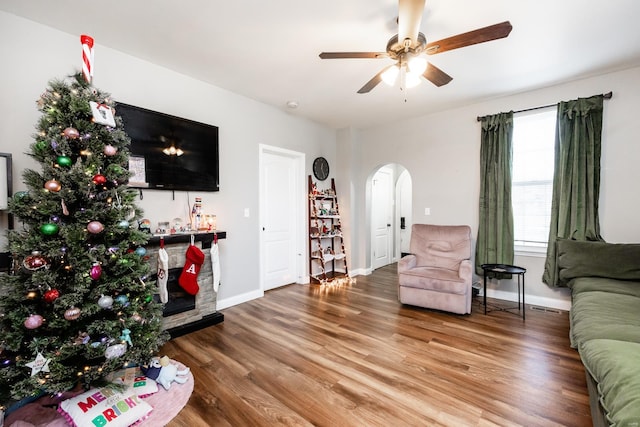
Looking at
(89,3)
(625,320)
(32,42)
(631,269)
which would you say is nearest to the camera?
(625,320)

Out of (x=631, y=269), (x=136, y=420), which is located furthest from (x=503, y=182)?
(x=136, y=420)

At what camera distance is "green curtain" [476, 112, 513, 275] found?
3.67 metres

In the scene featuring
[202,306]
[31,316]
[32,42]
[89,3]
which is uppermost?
[89,3]

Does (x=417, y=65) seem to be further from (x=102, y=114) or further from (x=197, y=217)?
(x=197, y=217)

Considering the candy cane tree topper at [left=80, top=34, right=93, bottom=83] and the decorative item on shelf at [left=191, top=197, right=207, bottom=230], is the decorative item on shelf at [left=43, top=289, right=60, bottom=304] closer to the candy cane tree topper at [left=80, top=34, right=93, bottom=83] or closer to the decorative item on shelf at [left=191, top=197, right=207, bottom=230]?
the candy cane tree topper at [left=80, top=34, right=93, bottom=83]

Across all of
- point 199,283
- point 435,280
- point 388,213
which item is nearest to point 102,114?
point 199,283

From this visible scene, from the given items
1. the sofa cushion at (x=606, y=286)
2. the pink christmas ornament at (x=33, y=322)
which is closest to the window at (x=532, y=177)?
the sofa cushion at (x=606, y=286)

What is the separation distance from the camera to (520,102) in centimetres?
364

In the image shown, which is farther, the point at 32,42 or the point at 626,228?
the point at 626,228

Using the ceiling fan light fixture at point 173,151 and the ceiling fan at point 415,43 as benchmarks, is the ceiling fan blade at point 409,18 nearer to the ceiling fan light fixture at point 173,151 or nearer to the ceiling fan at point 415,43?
the ceiling fan at point 415,43

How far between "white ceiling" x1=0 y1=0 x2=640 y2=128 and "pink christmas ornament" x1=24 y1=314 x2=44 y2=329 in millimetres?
2126

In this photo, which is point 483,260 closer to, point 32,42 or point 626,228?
point 626,228

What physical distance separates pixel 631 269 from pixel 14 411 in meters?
4.97

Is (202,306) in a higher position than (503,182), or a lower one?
lower
